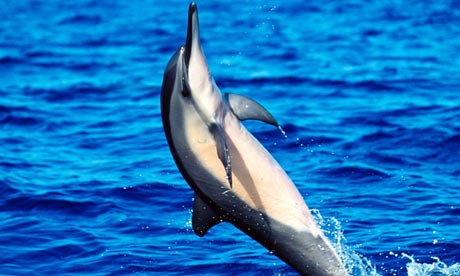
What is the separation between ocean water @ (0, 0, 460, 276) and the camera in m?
9.23

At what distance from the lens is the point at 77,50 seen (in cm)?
2012

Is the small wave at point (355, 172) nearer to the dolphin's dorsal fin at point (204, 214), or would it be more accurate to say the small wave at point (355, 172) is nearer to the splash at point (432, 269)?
the splash at point (432, 269)

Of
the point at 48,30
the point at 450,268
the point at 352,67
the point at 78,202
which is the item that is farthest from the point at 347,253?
the point at 48,30

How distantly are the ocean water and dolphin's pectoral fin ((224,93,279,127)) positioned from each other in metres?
1.44

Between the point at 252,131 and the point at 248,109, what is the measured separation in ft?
19.6

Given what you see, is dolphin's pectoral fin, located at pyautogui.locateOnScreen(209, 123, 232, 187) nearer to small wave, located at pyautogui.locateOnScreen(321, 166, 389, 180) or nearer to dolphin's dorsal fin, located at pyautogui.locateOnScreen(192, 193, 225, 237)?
dolphin's dorsal fin, located at pyautogui.locateOnScreen(192, 193, 225, 237)

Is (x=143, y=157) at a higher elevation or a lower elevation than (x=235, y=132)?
lower

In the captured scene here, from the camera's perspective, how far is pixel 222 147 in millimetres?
6641

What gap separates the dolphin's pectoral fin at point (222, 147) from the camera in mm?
6555

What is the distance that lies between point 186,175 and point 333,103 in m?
8.00

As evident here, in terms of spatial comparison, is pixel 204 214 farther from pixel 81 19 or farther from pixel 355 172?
pixel 81 19

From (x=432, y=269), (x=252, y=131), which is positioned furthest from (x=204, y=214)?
(x=252, y=131)

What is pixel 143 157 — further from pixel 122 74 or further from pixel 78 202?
pixel 122 74

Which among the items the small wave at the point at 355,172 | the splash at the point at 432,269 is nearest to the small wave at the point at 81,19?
the small wave at the point at 355,172
